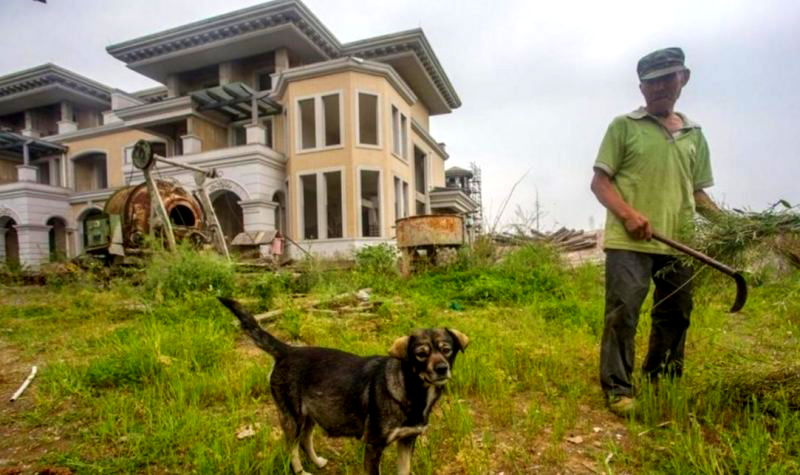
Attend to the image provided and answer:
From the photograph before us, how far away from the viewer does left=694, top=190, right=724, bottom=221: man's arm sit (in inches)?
127

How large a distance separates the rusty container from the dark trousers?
6.90 metres

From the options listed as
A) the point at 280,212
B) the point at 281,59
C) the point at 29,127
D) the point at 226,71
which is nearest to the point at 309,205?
the point at 280,212

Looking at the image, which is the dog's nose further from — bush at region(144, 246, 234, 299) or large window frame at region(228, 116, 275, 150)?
large window frame at region(228, 116, 275, 150)

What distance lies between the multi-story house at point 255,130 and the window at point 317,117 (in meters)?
0.06

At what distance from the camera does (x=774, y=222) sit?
2.75 metres

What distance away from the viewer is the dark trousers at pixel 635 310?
10.3 feet

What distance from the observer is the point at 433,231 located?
10195 millimetres

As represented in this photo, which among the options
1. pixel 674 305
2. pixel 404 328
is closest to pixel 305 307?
pixel 404 328

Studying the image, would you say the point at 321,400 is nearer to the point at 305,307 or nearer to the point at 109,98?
the point at 305,307

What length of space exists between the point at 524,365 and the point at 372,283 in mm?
5118

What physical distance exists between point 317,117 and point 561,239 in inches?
432

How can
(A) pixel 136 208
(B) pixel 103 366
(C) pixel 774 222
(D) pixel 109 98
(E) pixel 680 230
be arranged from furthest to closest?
(D) pixel 109 98 → (A) pixel 136 208 → (B) pixel 103 366 → (E) pixel 680 230 → (C) pixel 774 222

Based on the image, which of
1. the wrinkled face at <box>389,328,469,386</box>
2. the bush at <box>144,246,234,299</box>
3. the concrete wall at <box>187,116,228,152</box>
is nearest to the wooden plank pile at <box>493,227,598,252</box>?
the bush at <box>144,246,234,299</box>

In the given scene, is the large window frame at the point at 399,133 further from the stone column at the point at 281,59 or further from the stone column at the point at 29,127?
the stone column at the point at 29,127
